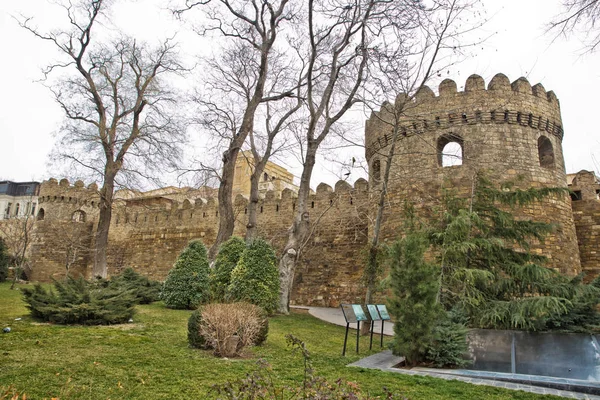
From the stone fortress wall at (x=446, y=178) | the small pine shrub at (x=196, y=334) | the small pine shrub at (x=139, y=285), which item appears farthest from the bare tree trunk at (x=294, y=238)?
the small pine shrub at (x=196, y=334)

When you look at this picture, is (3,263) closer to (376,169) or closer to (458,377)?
(376,169)

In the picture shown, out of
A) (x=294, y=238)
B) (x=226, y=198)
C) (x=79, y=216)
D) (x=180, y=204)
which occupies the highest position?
(x=180, y=204)

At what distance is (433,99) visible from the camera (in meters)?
13.8

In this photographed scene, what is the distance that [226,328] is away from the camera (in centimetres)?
645

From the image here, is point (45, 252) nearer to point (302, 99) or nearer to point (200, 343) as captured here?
point (302, 99)

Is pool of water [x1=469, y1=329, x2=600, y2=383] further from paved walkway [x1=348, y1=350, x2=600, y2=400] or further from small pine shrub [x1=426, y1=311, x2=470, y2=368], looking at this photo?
paved walkway [x1=348, y1=350, x2=600, y2=400]

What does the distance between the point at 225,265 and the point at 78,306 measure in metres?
5.24

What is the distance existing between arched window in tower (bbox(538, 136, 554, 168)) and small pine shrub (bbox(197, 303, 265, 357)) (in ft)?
36.6

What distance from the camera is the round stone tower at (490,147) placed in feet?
41.3

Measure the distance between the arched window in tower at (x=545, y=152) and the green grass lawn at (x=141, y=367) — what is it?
9353mm

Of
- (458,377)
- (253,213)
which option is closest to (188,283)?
(253,213)

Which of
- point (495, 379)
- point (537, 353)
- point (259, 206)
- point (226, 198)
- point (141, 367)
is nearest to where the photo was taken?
point (141, 367)

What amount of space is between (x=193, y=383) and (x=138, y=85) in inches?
678

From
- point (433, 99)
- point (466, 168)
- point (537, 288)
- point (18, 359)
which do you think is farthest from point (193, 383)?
point (433, 99)
